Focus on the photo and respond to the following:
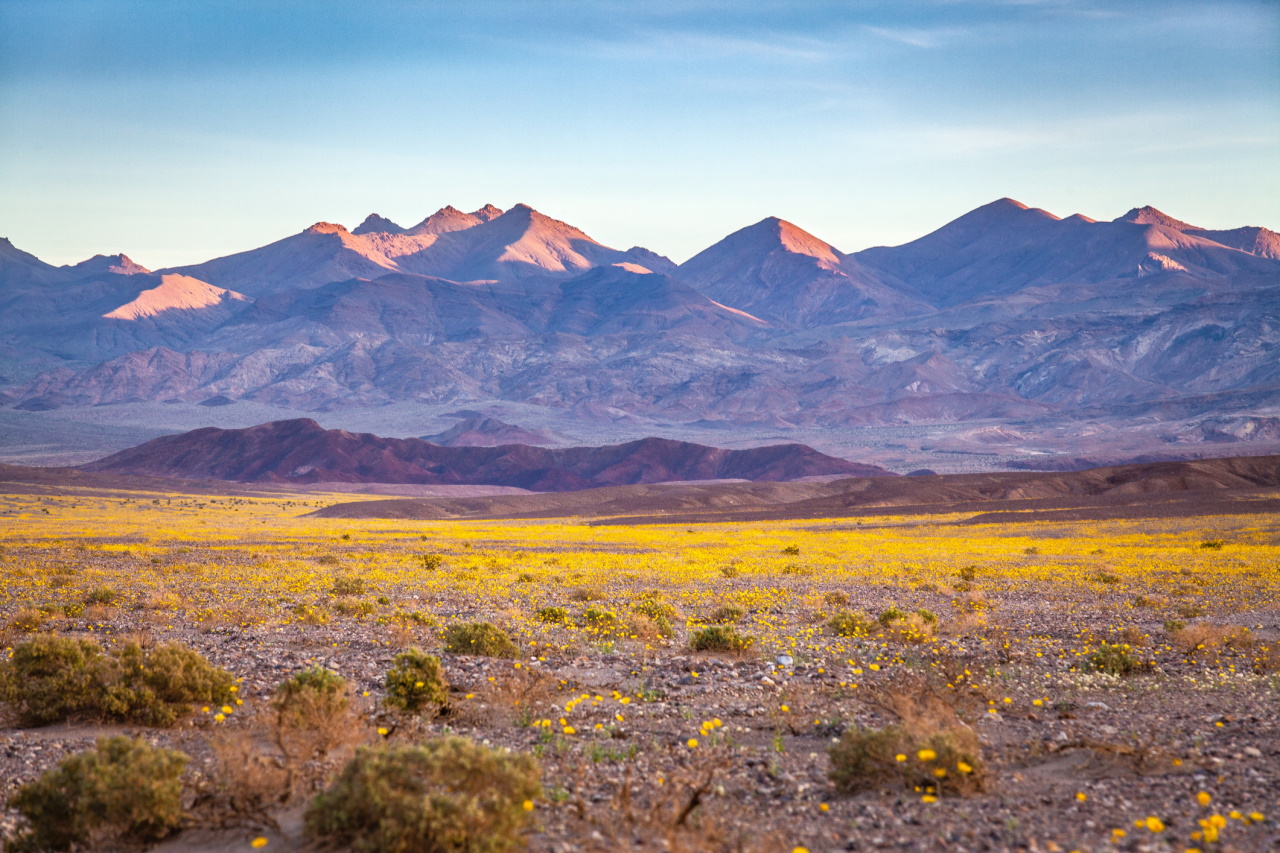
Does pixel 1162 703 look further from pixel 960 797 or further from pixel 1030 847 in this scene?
pixel 1030 847

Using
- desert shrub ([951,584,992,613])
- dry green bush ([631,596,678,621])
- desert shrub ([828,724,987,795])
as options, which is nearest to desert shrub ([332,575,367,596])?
dry green bush ([631,596,678,621])

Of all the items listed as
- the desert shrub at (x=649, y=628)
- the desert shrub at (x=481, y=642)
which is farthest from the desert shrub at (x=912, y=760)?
the desert shrub at (x=649, y=628)

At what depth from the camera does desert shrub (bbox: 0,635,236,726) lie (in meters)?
9.58

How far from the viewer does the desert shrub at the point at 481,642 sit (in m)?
13.3

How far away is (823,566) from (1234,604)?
13410 millimetres

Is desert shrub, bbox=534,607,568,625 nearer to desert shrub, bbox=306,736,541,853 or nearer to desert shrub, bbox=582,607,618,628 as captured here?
desert shrub, bbox=582,607,618,628

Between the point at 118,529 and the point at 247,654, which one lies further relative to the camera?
the point at 118,529

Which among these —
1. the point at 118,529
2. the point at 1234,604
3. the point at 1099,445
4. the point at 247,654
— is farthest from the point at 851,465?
the point at 247,654

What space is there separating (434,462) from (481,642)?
132 metres

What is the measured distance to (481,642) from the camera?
13.3 metres

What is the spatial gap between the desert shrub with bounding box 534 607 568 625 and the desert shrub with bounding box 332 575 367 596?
6.42 m

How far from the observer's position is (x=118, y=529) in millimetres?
55188

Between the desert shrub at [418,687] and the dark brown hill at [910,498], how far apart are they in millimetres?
58222

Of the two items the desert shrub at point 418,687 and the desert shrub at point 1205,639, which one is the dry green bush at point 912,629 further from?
the desert shrub at point 418,687
